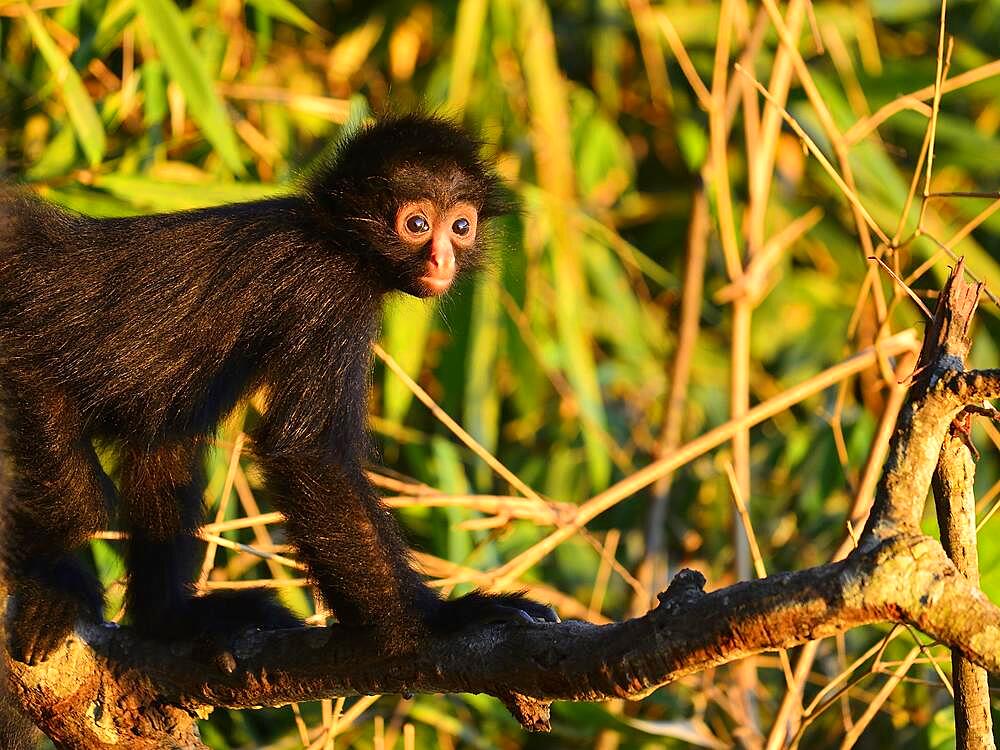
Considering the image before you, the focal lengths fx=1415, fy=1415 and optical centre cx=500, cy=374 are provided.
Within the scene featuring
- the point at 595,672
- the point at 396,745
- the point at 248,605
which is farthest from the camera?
the point at 396,745

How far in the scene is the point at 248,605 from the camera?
4.58 m

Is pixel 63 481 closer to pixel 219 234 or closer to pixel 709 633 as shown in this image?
pixel 219 234

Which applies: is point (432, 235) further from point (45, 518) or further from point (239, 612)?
point (45, 518)

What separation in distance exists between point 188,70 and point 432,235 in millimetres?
1928

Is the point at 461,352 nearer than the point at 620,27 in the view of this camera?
Yes

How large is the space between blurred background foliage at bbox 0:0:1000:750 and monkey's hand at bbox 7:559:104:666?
49cm

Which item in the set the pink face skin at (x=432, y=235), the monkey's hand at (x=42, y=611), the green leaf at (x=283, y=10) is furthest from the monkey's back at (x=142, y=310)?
Answer: the green leaf at (x=283, y=10)

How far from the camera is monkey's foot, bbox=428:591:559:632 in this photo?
384cm

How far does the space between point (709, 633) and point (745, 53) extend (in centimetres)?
406

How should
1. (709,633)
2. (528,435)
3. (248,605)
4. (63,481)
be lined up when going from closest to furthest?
(709,633) → (63,481) → (248,605) → (528,435)

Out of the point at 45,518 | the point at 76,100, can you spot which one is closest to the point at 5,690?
the point at 45,518

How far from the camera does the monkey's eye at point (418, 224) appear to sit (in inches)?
190

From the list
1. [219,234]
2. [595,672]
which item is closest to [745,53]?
[219,234]

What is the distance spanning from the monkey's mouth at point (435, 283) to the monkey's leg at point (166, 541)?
0.98 meters
